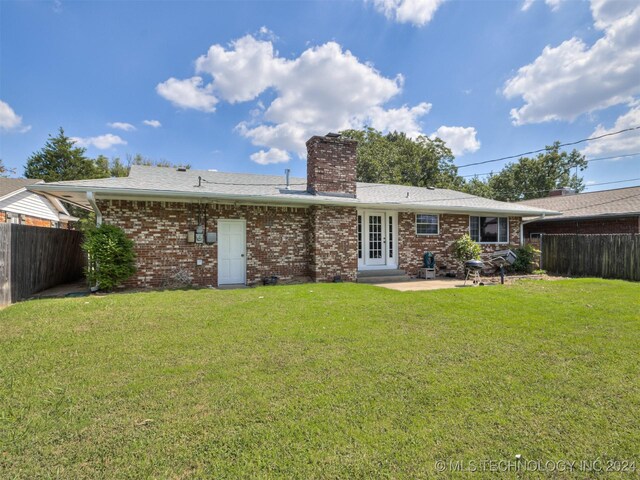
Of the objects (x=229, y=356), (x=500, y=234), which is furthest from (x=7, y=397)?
(x=500, y=234)

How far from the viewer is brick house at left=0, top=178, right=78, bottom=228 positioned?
14.4 metres

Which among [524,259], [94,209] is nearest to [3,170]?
[94,209]

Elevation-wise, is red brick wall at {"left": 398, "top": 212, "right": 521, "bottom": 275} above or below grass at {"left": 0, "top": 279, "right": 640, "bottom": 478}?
above

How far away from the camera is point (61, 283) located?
405 inches

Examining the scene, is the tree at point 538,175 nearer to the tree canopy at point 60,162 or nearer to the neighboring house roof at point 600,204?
the neighboring house roof at point 600,204

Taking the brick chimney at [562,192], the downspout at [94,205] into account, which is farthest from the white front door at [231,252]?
the brick chimney at [562,192]

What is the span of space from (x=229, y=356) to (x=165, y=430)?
148 centimetres

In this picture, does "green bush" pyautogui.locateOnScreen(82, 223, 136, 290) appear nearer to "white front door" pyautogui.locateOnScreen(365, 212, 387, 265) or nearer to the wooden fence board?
the wooden fence board

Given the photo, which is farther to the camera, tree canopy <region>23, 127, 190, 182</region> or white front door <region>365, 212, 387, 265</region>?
tree canopy <region>23, 127, 190, 182</region>

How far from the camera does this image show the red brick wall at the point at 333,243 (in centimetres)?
1022

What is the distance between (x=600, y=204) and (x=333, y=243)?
15.8 m

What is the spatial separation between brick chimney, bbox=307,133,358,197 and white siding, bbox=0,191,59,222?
46.3ft

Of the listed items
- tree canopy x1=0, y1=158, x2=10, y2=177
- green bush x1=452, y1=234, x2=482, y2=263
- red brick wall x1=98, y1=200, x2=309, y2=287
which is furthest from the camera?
tree canopy x1=0, y1=158, x2=10, y2=177

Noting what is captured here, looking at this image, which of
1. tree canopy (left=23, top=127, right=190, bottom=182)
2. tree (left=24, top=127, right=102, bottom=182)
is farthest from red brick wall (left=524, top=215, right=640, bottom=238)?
tree (left=24, top=127, right=102, bottom=182)
